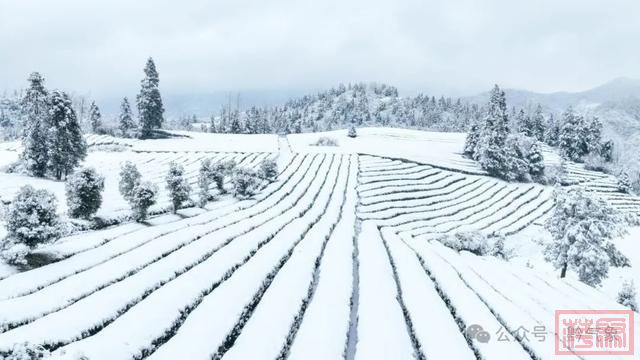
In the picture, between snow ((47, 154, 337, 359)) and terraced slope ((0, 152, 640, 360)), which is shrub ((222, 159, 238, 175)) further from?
snow ((47, 154, 337, 359))

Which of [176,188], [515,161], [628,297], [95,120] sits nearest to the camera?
[628,297]

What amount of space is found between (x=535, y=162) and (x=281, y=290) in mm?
64864

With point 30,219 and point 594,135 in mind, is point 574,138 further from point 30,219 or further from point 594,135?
point 30,219

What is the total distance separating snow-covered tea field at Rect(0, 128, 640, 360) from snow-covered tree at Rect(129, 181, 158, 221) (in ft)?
2.96

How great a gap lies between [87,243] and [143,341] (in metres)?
12.5

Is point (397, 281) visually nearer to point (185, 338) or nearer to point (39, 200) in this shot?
point (185, 338)

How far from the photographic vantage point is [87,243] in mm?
22594

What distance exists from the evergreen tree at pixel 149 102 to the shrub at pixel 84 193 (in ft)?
211

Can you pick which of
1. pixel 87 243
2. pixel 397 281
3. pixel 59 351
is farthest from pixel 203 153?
pixel 59 351

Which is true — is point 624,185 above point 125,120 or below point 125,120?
below

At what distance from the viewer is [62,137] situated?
155 ft

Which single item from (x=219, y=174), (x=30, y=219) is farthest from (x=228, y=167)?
(x=30, y=219)

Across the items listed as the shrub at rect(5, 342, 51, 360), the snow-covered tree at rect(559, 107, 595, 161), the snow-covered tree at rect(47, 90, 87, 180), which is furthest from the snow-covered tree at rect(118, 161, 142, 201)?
the snow-covered tree at rect(559, 107, 595, 161)

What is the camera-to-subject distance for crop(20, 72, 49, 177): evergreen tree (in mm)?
46375
